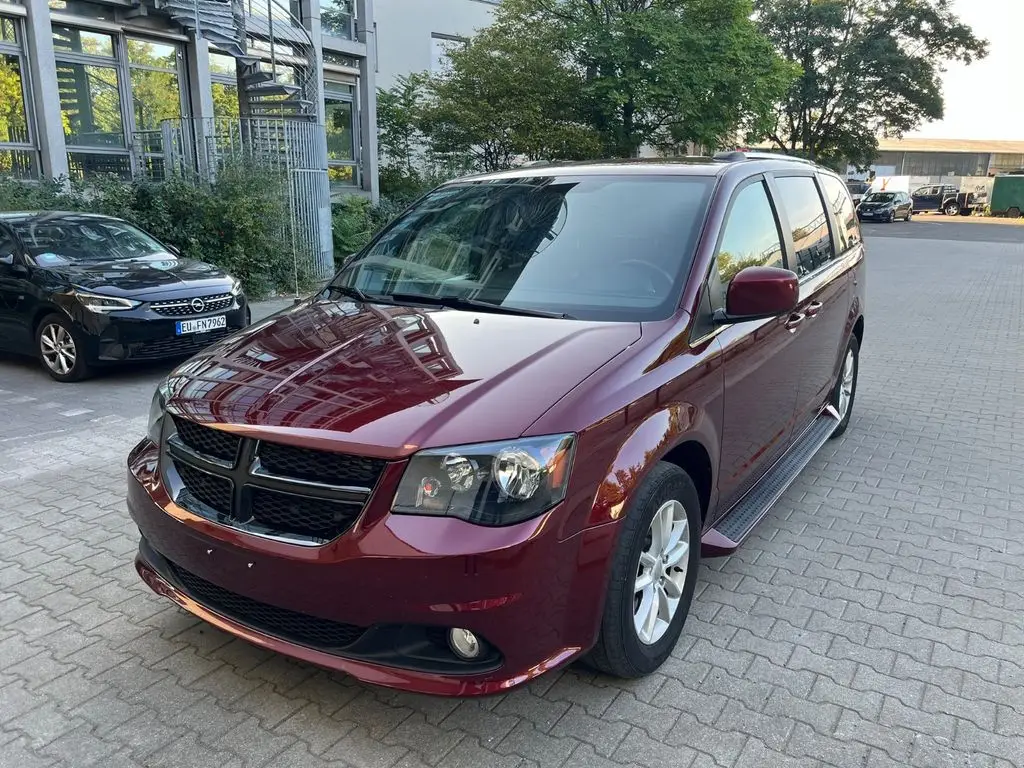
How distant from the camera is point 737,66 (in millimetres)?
19797

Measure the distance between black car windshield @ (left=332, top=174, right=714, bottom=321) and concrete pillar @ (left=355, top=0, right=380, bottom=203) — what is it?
675 inches

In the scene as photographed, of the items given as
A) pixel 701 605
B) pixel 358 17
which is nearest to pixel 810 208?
pixel 701 605

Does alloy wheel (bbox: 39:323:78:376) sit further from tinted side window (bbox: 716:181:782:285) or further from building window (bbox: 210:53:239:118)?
building window (bbox: 210:53:239:118)

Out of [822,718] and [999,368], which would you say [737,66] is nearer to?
[999,368]

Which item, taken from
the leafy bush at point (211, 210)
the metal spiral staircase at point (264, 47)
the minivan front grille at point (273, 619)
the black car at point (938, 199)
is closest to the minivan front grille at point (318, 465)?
the minivan front grille at point (273, 619)

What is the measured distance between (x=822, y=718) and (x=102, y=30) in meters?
16.3

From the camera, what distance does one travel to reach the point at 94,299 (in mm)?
7133

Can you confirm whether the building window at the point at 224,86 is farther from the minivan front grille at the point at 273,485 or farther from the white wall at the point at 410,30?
the minivan front grille at the point at 273,485

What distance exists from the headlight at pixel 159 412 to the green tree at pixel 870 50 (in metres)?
37.3

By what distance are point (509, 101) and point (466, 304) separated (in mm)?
17144

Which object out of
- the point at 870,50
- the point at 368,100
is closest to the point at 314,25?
the point at 368,100

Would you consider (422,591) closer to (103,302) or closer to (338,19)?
(103,302)

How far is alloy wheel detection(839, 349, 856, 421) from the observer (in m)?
5.59

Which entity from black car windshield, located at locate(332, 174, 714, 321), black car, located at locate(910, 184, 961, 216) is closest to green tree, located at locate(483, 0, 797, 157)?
black car windshield, located at locate(332, 174, 714, 321)
